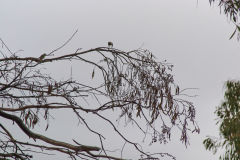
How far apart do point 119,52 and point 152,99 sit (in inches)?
16.9

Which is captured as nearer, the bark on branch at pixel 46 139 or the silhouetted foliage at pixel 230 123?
the bark on branch at pixel 46 139

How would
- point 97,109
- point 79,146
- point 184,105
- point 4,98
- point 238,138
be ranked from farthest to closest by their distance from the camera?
1. point 238,138
2. point 4,98
3. point 184,105
4. point 97,109
5. point 79,146

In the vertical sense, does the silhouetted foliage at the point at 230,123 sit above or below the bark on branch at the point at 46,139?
above

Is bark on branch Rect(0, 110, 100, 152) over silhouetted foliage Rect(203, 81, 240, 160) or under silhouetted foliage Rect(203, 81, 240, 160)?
under

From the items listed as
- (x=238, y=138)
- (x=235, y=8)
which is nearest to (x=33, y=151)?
(x=235, y=8)

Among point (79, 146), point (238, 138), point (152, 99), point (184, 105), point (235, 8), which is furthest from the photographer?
point (238, 138)

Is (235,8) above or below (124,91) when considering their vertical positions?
above

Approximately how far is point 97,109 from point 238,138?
7089 millimetres

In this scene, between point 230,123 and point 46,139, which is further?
point 230,123

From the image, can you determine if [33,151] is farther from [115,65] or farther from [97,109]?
[115,65]

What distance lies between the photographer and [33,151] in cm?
251

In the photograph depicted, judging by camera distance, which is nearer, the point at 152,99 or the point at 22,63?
the point at 152,99

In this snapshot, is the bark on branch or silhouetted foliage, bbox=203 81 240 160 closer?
the bark on branch

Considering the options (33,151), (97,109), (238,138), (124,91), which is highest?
(238,138)
